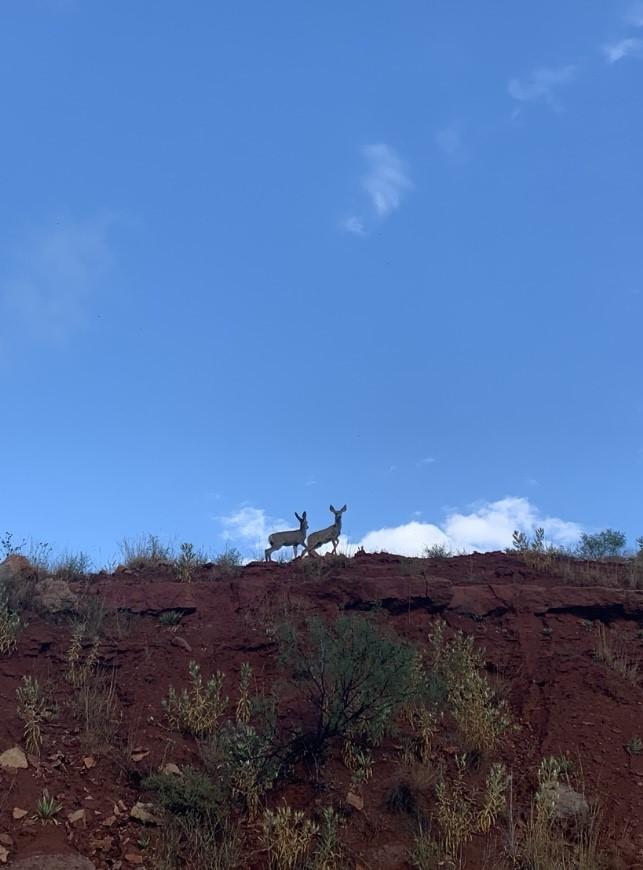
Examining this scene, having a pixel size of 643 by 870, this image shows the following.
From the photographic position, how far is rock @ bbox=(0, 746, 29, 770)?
830 centimetres

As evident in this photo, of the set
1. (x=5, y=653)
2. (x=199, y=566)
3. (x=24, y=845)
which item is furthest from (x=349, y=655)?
(x=199, y=566)

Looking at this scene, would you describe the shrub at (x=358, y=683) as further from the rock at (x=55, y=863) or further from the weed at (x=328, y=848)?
the rock at (x=55, y=863)

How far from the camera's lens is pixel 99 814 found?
796cm

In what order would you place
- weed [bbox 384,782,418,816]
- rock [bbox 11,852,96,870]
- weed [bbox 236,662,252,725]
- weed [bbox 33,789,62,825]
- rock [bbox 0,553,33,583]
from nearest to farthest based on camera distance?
rock [bbox 11,852,96,870] < weed [bbox 33,789,62,825] < weed [bbox 384,782,418,816] < weed [bbox 236,662,252,725] < rock [bbox 0,553,33,583]

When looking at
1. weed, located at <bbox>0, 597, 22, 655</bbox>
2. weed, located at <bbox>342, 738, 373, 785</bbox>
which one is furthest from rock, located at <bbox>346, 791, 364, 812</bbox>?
weed, located at <bbox>0, 597, 22, 655</bbox>

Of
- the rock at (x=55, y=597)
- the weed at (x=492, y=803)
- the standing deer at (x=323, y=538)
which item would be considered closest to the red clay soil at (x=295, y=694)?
the weed at (x=492, y=803)

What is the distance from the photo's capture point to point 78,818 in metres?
7.82

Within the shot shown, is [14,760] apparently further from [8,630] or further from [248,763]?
[8,630]

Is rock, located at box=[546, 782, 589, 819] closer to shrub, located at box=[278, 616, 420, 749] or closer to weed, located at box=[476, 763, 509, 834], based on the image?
weed, located at box=[476, 763, 509, 834]

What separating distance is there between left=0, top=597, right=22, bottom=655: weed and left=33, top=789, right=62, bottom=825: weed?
288cm

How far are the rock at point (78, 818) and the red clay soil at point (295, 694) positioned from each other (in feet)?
0.07

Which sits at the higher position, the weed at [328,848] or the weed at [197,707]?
the weed at [197,707]

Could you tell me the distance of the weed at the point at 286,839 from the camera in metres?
7.49

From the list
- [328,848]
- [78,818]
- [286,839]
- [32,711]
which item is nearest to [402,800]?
[328,848]
